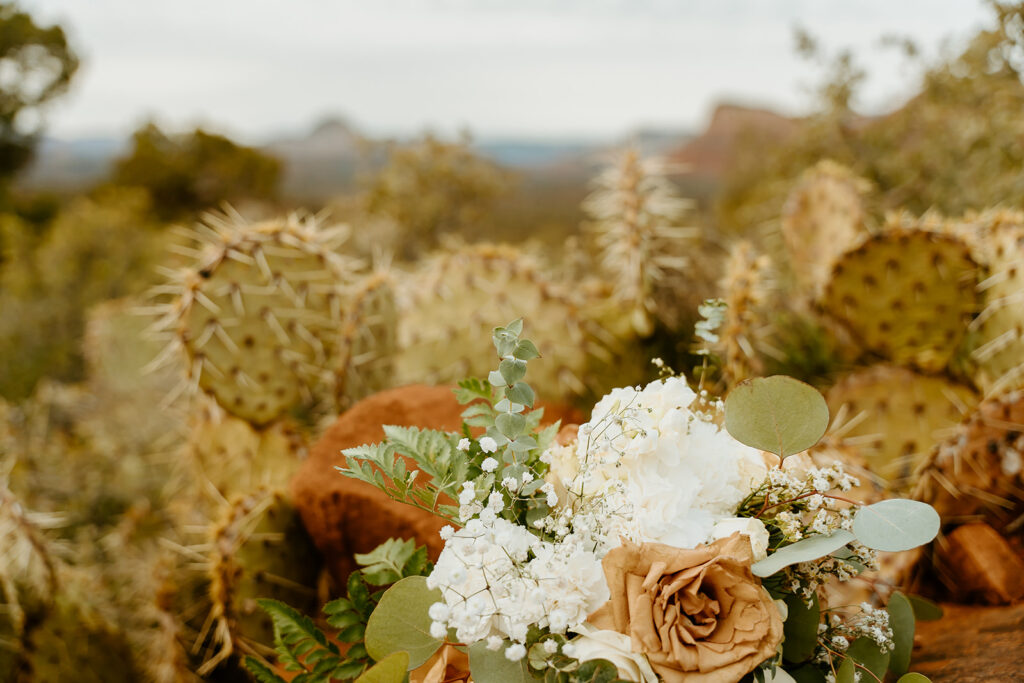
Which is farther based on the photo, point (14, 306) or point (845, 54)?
point (14, 306)

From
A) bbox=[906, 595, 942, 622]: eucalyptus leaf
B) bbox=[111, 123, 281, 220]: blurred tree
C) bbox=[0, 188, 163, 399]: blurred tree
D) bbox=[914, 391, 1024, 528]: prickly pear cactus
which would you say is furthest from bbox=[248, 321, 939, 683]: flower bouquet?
bbox=[111, 123, 281, 220]: blurred tree

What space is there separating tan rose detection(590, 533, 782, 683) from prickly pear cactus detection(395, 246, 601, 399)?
1.16m

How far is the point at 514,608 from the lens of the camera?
0.87 metres

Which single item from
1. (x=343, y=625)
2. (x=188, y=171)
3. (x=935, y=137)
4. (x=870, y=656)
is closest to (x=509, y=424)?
(x=343, y=625)

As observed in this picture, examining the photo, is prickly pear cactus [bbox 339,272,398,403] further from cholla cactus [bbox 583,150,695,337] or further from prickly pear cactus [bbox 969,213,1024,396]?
prickly pear cactus [bbox 969,213,1024,396]

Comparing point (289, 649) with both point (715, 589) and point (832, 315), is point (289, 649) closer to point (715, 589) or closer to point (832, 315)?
point (715, 589)

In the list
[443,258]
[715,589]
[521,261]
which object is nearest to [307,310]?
[443,258]

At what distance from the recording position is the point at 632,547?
86cm

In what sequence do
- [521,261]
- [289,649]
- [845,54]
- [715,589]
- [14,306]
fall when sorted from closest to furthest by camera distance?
[715,589], [289,649], [521,261], [845,54], [14,306]

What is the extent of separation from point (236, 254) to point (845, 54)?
3030 mm

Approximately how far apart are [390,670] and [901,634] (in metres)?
0.78

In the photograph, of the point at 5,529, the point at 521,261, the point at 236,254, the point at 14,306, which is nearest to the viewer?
the point at 5,529

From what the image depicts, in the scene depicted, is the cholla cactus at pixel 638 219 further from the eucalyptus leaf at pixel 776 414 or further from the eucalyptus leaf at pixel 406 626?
the eucalyptus leaf at pixel 406 626

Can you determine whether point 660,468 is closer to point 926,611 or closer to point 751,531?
point 751,531
